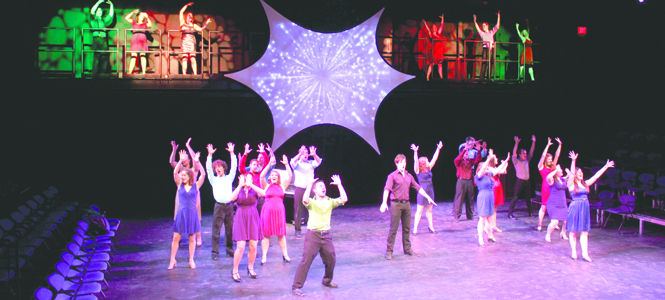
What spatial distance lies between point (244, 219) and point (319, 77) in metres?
5.29

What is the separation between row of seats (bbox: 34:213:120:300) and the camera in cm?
570

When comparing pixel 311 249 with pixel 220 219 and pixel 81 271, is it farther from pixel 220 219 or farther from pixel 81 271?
pixel 81 271

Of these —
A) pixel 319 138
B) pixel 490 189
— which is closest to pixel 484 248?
pixel 490 189

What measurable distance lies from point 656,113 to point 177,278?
37.3ft

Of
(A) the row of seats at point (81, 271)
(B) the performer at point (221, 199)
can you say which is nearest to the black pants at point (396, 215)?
(B) the performer at point (221, 199)

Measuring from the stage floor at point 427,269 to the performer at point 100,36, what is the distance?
3651 mm

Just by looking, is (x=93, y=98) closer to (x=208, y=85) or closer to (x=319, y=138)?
(x=208, y=85)

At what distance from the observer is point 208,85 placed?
38.3 feet

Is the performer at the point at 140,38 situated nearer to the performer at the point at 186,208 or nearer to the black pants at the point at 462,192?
the performer at the point at 186,208

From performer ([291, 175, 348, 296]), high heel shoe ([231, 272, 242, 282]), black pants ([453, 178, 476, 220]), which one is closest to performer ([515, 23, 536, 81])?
black pants ([453, 178, 476, 220])

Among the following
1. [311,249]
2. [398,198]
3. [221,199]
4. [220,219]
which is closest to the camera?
[311,249]

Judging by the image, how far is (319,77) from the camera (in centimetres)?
1205

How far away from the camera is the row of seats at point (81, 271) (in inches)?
224

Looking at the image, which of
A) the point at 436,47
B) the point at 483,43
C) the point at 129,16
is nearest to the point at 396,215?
the point at 436,47
